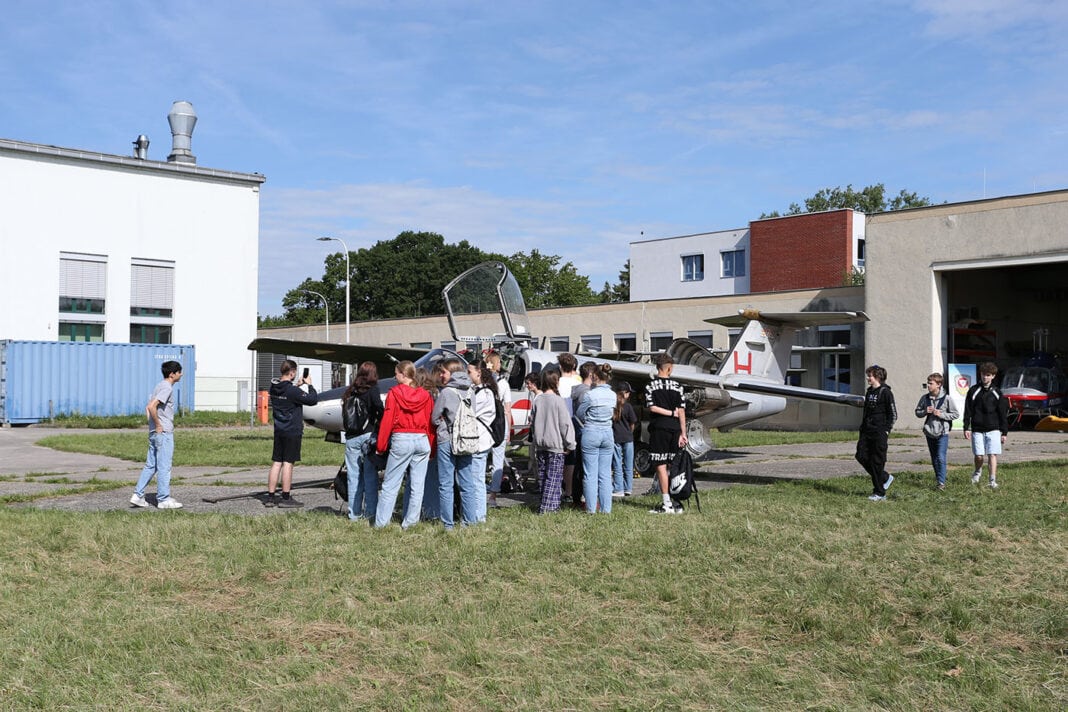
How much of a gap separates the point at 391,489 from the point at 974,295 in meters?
30.0

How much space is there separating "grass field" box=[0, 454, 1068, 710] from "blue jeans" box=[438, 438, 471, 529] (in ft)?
0.92

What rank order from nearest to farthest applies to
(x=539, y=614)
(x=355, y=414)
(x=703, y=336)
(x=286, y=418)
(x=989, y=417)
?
(x=539, y=614), (x=355, y=414), (x=286, y=418), (x=989, y=417), (x=703, y=336)

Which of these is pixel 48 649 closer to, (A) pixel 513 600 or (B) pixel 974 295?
(A) pixel 513 600

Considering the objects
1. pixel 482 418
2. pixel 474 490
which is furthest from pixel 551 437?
pixel 474 490

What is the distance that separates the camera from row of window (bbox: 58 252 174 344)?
129ft

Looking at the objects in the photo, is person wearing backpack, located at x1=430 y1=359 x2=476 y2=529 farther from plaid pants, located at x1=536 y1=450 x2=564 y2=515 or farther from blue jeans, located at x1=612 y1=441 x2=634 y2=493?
blue jeans, located at x1=612 y1=441 x2=634 y2=493

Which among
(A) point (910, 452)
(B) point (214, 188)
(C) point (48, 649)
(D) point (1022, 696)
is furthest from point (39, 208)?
(D) point (1022, 696)

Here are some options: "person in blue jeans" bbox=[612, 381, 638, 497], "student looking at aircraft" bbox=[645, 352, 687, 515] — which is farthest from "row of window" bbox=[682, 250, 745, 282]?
"student looking at aircraft" bbox=[645, 352, 687, 515]

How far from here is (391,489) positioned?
30.8 ft

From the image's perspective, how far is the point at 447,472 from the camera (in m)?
9.36

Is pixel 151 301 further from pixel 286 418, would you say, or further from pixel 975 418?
pixel 975 418

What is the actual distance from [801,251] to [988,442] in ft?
126

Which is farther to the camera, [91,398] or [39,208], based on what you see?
[39,208]

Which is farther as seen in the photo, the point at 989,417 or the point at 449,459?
the point at 989,417
